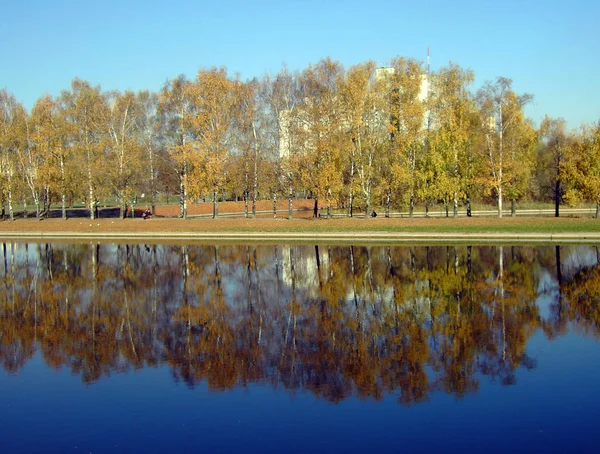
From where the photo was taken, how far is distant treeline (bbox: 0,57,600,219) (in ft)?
171

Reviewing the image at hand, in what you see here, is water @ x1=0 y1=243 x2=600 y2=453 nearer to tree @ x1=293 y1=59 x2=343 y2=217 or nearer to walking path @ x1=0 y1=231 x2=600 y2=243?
walking path @ x1=0 y1=231 x2=600 y2=243

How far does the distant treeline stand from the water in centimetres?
2521

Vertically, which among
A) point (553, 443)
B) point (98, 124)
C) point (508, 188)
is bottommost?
point (553, 443)

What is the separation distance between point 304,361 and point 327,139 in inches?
1568

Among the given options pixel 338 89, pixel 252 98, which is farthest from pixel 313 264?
pixel 252 98

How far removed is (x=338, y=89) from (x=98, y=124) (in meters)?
22.3

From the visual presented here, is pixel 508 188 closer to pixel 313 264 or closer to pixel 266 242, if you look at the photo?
pixel 266 242

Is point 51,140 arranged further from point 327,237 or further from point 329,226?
point 327,237

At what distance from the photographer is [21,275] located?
2986 centimetres

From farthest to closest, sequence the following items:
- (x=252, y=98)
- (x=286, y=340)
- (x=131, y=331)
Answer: (x=252, y=98) → (x=131, y=331) → (x=286, y=340)

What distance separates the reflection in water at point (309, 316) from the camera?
1427cm

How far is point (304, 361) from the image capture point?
14773 millimetres

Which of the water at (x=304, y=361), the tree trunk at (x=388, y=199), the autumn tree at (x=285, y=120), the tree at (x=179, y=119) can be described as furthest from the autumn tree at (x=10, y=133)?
the water at (x=304, y=361)

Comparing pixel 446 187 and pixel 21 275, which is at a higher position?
pixel 446 187
